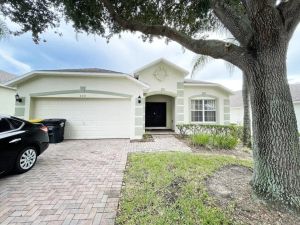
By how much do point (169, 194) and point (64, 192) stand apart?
2.48 m

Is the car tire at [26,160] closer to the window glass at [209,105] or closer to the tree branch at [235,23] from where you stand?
the tree branch at [235,23]

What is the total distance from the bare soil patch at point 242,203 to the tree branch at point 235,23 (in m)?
3.44

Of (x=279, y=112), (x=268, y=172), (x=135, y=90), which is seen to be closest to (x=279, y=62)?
(x=279, y=112)

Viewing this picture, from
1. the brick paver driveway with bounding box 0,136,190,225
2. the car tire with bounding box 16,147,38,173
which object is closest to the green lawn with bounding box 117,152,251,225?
the brick paver driveway with bounding box 0,136,190,225

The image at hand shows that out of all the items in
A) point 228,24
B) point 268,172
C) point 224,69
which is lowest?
point 268,172

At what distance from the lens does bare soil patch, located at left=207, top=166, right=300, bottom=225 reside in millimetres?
2969

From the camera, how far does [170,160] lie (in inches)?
246

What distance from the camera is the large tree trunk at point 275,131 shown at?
3326 mm

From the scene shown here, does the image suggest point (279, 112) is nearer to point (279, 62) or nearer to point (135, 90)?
point (279, 62)

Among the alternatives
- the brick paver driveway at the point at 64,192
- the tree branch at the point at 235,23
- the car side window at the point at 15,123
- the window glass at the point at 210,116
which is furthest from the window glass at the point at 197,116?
the car side window at the point at 15,123

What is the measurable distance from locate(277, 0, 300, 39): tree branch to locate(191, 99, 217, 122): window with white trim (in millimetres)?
10771

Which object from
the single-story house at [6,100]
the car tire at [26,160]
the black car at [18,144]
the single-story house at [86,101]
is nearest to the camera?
the black car at [18,144]

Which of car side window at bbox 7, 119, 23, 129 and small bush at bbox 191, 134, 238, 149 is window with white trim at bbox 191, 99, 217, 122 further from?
car side window at bbox 7, 119, 23, 129

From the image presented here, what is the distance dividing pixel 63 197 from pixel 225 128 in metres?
10.2
